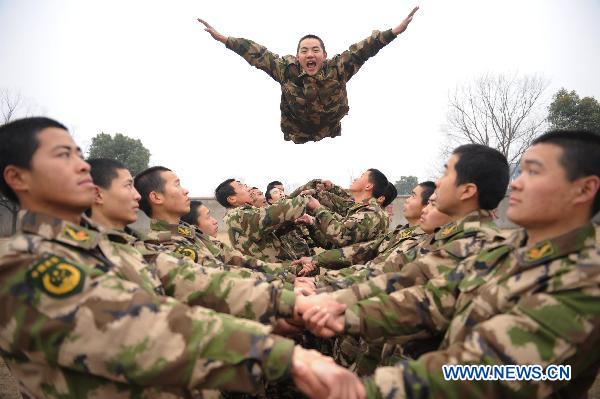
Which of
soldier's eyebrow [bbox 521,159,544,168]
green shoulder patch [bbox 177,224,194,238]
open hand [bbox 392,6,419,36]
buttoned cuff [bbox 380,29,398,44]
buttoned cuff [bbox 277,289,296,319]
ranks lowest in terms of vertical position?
buttoned cuff [bbox 277,289,296,319]

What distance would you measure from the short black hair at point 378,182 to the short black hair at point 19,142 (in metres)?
4.28

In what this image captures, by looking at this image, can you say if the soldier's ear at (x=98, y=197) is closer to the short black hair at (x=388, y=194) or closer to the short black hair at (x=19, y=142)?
the short black hair at (x=19, y=142)

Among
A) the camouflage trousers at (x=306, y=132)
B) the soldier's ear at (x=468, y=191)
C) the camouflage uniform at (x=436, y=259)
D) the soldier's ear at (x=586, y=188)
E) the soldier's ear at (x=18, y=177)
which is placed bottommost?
the camouflage uniform at (x=436, y=259)

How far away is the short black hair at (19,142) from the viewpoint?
203 cm

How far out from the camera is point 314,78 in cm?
545

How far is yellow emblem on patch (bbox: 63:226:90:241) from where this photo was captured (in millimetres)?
1923

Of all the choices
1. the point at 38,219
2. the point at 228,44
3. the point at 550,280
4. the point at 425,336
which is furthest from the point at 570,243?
the point at 228,44

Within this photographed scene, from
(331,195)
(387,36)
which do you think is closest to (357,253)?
(331,195)

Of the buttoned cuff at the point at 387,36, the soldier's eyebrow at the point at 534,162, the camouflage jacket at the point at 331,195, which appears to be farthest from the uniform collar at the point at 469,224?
the buttoned cuff at the point at 387,36

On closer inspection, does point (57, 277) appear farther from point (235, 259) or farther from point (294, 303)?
point (235, 259)

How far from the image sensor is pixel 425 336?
2.55 m

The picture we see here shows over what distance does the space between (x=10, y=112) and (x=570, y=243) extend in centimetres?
2710

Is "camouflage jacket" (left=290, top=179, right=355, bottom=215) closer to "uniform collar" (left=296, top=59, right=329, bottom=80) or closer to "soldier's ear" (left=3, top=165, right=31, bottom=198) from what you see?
"uniform collar" (left=296, top=59, right=329, bottom=80)

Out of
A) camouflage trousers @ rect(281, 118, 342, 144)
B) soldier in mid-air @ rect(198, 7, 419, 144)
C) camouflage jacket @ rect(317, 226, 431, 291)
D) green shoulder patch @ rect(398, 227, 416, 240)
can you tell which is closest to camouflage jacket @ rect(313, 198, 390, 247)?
camouflage jacket @ rect(317, 226, 431, 291)
